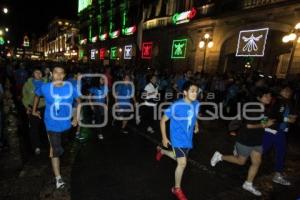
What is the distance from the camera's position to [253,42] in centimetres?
1386

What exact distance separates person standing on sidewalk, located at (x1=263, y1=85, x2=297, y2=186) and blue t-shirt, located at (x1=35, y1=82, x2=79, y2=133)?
3.51 meters

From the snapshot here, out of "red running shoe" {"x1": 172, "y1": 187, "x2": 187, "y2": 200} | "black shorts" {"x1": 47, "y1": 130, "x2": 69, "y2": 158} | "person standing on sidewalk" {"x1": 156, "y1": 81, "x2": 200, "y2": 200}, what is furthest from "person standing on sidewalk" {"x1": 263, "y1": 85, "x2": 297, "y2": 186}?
"black shorts" {"x1": 47, "y1": 130, "x2": 69, "y2": 158}

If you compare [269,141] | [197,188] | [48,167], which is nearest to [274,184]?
[269,141]

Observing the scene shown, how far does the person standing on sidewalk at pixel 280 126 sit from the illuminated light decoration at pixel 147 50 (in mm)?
20555

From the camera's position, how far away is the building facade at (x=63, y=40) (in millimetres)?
57562

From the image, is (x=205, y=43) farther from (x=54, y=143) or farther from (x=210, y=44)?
(x=54, y=143)

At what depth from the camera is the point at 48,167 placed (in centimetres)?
473

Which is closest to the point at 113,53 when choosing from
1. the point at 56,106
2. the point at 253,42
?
the point at 253,42

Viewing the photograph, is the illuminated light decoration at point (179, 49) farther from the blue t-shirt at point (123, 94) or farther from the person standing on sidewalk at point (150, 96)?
the blue t-shirt at point (123, 94)

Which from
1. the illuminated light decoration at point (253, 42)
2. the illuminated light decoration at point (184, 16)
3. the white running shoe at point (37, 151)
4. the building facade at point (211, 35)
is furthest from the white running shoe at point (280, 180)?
the illuminated light decoration at point (184, 16)

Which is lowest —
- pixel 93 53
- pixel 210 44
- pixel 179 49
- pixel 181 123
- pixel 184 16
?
pixel 181 123

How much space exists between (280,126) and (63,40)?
254 ft

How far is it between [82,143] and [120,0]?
105 ft

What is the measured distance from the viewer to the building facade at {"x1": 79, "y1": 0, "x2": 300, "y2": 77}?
44.2 ft
